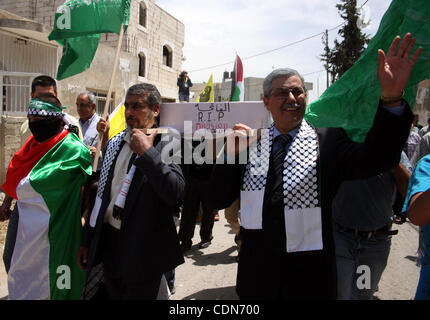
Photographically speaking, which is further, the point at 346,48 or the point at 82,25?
the point at 346,48

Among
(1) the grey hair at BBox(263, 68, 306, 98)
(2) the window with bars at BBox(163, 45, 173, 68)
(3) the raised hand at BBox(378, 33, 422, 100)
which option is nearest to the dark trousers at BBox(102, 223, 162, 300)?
(1) the grey hair at BBox(263, 68, 306, 98)

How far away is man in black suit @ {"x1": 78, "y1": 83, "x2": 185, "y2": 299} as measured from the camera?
2.00 meters

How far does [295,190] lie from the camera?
1756 millimetres

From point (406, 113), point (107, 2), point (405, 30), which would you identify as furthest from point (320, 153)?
point (107, 2)

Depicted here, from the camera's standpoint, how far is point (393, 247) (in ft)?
17.1

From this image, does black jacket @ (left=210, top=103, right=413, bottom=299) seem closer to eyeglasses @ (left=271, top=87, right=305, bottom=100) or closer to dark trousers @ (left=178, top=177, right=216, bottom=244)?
eyeglasses @ (left=271, top=87, right=305, bottom=100)

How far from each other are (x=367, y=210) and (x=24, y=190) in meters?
2.58

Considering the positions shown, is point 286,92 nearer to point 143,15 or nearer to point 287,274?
point 287,274

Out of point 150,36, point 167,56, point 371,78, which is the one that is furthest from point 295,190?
point 167,56

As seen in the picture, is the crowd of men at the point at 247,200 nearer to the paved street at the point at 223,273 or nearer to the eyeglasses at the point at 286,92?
the eyeglasses at the point at 286,92

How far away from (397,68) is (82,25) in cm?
315

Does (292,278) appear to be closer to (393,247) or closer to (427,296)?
(427,296)

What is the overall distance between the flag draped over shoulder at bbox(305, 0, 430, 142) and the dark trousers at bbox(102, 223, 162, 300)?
1492 mm

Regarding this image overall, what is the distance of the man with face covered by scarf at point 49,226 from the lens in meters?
2.59
